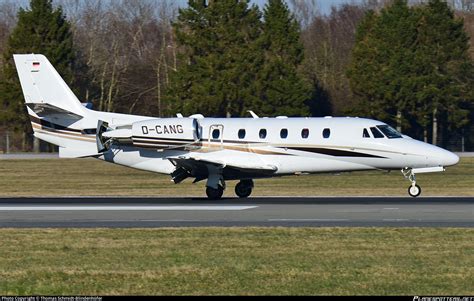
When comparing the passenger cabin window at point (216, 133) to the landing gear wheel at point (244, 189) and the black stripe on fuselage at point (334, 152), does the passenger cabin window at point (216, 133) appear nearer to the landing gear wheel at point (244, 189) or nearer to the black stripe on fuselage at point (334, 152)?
the landing gear wheel at point (244, 189)

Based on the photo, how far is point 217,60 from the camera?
71.8 metres

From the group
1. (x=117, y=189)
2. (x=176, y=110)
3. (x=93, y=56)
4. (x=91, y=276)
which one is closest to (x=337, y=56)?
(x=93, y=56)

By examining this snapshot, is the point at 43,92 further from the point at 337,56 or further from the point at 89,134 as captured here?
the point at 337,56

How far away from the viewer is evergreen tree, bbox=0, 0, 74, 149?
246 feet

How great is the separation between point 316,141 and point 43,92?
9416 millimetres

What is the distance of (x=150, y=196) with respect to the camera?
3534 cm

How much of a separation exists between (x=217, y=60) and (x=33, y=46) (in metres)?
13.9

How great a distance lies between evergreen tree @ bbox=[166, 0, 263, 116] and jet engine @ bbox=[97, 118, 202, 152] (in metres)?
36.8

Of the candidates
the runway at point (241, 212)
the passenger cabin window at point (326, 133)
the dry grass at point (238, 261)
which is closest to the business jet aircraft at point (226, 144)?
the passenger cabin window at point (326, 133)

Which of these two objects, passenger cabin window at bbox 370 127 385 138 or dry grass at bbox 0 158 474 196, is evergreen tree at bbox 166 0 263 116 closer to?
dry grass at bbox 0 158 474 196

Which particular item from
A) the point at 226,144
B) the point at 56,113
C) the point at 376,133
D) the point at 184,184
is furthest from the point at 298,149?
the point at 184,184

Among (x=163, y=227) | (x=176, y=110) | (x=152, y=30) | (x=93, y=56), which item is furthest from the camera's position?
(x=152, y=30)

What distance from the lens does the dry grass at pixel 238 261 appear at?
47.4 feet

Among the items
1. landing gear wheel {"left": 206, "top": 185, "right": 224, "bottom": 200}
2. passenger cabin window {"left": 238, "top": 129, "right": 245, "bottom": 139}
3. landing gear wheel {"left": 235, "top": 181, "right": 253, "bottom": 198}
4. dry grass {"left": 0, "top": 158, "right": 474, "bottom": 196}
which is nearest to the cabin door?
passenger cabin window {"left": 238, "top": 129, "right": 245, "bottom": 139}
